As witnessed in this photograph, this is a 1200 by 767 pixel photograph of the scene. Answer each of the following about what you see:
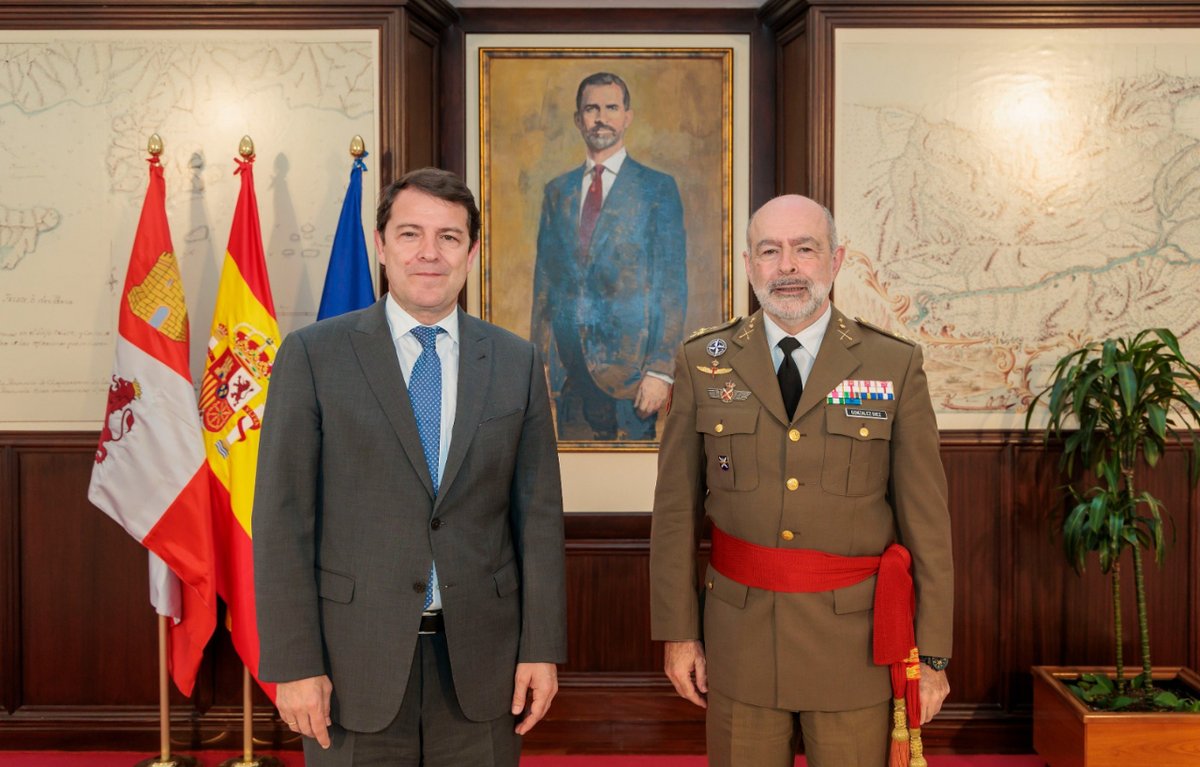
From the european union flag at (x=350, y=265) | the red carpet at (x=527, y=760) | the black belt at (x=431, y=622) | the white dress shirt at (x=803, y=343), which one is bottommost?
A: the red carpet at (x=527, y=760)

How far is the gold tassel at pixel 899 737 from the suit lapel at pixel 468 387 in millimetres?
1004

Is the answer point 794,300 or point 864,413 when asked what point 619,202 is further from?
point 864,413

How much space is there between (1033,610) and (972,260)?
50.5 inches

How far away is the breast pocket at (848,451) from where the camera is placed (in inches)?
75.1

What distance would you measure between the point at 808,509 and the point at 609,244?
191 centimetres

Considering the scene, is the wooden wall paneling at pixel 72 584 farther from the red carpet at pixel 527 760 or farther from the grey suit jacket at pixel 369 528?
the grey suit jacket at pixel 369 528

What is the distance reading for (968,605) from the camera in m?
3.38

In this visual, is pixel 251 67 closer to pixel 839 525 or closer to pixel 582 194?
pixel 582 194

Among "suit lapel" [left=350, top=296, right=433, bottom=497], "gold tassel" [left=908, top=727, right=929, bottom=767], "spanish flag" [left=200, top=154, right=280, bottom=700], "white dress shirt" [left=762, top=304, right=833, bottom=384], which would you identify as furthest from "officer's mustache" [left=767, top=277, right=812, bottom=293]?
"spanish flag" [left=200, top=154, right=280, bottom=700]

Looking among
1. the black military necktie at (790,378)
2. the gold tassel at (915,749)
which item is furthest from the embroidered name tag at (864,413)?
the gold tassel at (915,749)

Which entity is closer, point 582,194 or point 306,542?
point 306,542

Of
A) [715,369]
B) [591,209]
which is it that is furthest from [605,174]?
[715,369]

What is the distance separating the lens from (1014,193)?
335cm

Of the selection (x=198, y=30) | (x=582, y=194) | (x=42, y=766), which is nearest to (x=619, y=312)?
(x=582, y=194)
